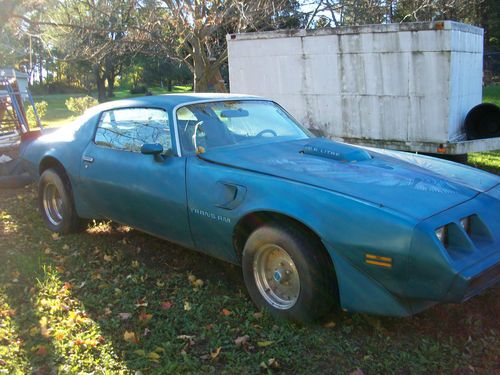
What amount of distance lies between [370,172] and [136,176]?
191 cm

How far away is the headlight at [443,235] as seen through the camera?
297cm

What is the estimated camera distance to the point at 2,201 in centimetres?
706

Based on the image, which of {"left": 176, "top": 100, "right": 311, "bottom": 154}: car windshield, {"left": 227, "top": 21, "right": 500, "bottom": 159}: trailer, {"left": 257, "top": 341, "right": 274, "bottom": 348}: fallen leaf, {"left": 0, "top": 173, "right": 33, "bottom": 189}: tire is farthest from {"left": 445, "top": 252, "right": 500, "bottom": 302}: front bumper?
{"left": 0, "top": 173, "right": 33, "bottom": 189}: tire

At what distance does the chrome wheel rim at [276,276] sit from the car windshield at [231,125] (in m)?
1.03

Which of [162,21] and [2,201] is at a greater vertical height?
[162,21]

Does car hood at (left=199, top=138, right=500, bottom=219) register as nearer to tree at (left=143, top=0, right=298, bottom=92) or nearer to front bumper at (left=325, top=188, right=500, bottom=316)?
front bumper at (left=325, top=188, right=500, bottom=316)

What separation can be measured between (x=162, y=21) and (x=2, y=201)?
7323mm

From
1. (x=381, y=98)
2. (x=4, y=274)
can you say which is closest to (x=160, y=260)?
(x=4, y=274)

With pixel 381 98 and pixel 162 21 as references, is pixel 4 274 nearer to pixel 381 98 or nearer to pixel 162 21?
pixel 381 98

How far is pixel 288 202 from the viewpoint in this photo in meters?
3.32

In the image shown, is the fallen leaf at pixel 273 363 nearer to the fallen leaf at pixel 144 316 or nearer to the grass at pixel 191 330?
the grass at pixel 191 330

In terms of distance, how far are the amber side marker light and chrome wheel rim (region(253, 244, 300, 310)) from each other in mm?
519

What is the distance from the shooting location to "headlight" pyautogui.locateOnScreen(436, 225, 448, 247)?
2.97m

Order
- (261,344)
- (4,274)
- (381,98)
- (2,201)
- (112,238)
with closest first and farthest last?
(261,344)
(4,274)
(112,238)
(2,201)
(381,98)
